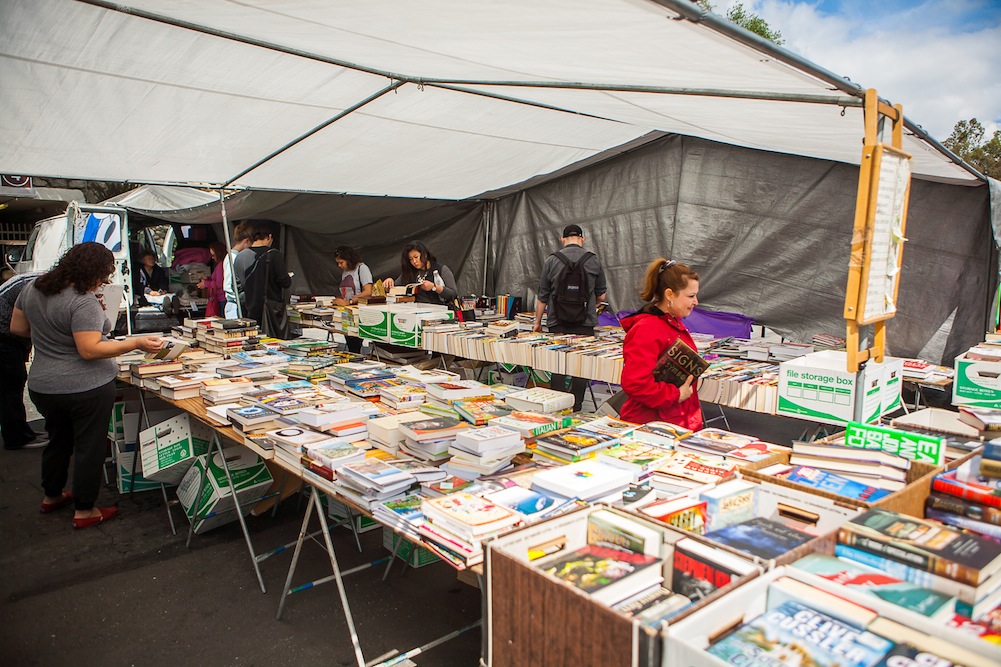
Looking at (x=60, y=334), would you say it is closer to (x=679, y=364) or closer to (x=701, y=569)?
(x=679, y=364)

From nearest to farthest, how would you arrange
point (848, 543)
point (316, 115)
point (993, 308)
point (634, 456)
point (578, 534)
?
point (848, 543)
point (578, 534)
point (634, 456)
point (316, 115)
point (993, 308)

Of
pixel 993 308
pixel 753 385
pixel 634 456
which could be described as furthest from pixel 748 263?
pixel 634 456

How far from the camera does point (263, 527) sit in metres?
3.77

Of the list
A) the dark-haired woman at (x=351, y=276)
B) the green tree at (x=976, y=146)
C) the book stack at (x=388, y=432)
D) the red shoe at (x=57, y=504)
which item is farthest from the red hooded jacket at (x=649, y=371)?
the green tree at (x=976, y=146)

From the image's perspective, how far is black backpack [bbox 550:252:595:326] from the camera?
535 centimetres

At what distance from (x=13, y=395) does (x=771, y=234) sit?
23.3 feet

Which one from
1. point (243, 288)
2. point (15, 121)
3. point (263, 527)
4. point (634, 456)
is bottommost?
point (263, 527)

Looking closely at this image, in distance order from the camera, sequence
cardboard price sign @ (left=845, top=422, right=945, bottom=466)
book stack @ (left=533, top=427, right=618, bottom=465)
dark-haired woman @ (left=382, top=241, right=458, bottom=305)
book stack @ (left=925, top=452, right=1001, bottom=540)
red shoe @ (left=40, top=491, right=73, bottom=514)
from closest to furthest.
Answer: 1. book stack @ (left=925, top=452, right=1001, bottom=540)
2. cardboard price sign @ (left=845, top=422, right=945, bottom=466)
3. book stack @ (left=533, top=427, right=618, bottom=465)
4. red shoe @ (left=40, top=491, right=73, bottom=514)
5. dark-haired woman @ (left=382, top=241, right=458, bottom=305)

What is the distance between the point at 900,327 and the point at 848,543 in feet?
16.8

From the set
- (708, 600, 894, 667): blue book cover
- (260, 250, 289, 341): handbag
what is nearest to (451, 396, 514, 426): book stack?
(708, 600, 894, 667): blue book cover

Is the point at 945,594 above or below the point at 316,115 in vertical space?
below

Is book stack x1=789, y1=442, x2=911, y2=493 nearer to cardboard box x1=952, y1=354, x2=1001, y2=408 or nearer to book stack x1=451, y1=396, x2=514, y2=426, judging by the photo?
book stack x1=451, y1=396, x2=514, y2=426

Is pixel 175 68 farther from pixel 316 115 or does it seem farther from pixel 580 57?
pixel 580 57

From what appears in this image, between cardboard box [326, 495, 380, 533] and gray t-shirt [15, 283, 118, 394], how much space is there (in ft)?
5.14
